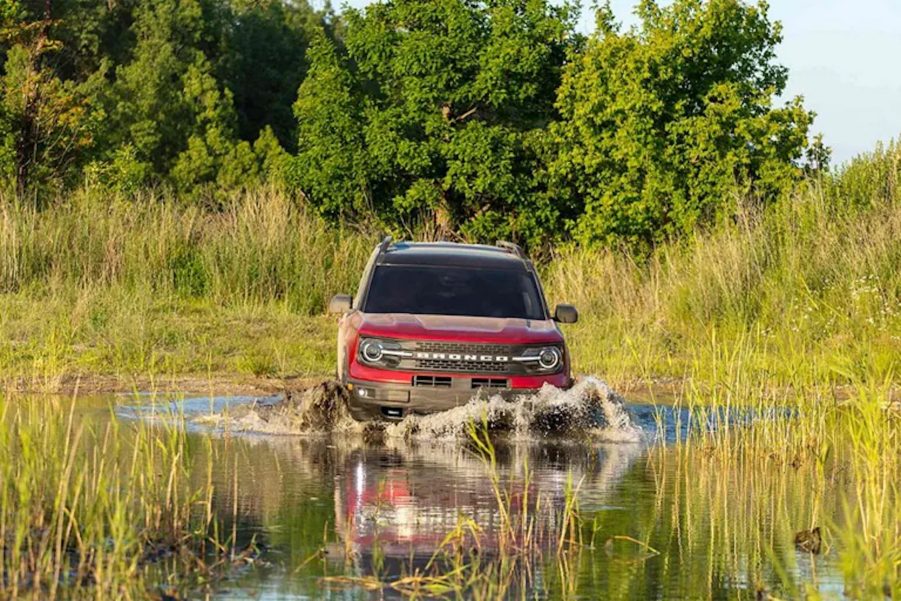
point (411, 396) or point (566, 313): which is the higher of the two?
point (566, 313)

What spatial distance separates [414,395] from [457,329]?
685 mm

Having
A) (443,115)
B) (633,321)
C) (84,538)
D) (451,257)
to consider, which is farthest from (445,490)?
(443,115)

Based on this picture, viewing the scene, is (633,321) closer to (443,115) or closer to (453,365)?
(453,365)

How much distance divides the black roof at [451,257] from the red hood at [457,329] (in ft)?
2.89

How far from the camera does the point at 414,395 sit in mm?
16156

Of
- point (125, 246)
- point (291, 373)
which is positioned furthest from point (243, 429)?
point (125, 246)

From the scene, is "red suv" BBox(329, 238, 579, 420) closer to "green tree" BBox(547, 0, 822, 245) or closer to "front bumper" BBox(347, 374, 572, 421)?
"front bumper" BBox(347, 374, 572, 421)

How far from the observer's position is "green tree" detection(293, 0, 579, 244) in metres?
50.0

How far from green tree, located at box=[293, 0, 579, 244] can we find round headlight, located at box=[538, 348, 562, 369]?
107ft

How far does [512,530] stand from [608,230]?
36.3 meters

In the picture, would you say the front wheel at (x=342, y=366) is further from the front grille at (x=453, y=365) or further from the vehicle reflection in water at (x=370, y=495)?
the front grille at (x=453, y=365)

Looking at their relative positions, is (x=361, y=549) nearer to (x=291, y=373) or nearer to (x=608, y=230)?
(x=291, y=373)

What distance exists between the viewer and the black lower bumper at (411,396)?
16.1m

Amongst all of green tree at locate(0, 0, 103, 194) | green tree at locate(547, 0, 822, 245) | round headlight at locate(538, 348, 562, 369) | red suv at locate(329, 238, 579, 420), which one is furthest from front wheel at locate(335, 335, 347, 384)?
green tree at locate(547, 0, 822, 245)
